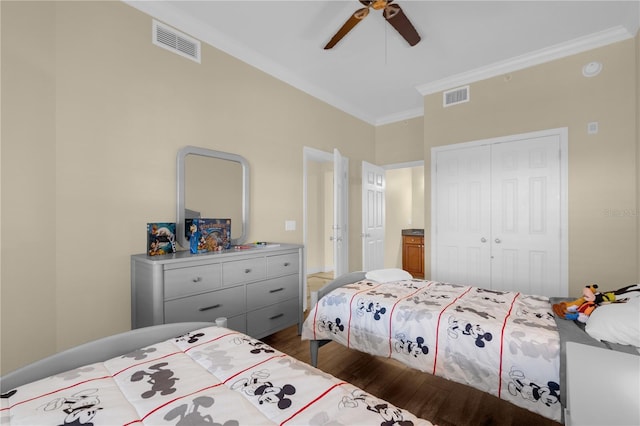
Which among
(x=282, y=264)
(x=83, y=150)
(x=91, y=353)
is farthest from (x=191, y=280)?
(x=83, y=150)

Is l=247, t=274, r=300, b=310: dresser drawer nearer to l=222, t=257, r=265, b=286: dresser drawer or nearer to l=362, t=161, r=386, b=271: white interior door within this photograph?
l=222, t=257, r=265, b=286: dresser drawer

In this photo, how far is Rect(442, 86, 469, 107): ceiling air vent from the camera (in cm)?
376

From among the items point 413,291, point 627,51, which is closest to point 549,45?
point 627,51

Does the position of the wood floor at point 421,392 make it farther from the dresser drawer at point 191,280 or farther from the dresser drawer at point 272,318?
the dresser drawer at point 191,280

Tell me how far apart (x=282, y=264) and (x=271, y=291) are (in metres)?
0.28

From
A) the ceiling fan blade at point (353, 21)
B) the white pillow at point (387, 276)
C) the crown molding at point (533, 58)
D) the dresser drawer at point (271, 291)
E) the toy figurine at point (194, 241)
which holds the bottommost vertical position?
the dresser drawer at point (271, 291)

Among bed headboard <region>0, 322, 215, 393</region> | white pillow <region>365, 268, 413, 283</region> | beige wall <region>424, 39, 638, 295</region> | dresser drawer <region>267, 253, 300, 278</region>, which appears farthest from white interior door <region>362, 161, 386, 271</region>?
bed headboard <region>0, 322, 215, 393</region>

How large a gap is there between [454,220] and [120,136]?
148 inches

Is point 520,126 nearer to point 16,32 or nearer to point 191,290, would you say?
point 191,290

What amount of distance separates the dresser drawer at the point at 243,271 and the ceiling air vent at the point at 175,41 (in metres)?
1.95

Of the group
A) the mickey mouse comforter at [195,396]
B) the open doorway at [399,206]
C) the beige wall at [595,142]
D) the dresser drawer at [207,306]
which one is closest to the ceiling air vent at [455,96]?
the beige wall at [595,142]

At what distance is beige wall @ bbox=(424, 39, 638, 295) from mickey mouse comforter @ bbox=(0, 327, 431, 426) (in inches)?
131

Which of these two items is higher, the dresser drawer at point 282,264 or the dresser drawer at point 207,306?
the dresser drawer at point 282,264

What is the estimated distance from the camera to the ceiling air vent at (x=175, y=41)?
2.47 meters
